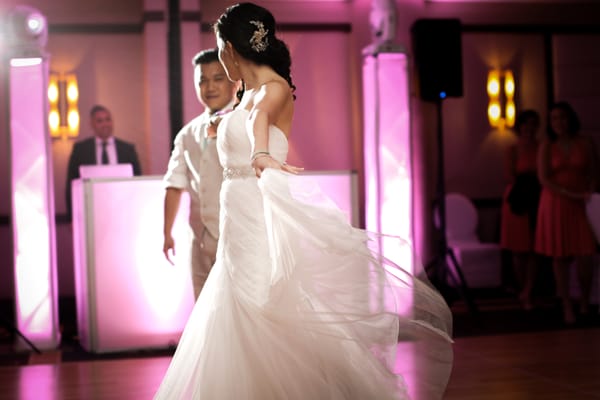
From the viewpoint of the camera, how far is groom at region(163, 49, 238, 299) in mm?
4273

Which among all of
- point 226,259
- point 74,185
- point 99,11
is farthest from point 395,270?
point 99,11

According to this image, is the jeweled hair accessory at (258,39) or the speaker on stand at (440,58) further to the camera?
the speaker on stand at (440,58)

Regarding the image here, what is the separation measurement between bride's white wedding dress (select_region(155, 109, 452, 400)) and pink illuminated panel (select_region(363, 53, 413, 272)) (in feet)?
10.3

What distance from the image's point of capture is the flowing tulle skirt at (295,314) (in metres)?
2.94

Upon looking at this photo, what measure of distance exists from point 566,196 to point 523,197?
1.01 metres

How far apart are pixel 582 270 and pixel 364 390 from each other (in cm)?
421

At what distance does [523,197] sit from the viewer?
774 centimetres

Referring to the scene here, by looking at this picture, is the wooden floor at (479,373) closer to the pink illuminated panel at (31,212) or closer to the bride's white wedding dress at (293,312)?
the pink illuminated panel at (31,212)

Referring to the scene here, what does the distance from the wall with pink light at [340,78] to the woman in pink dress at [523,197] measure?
863 millimetres

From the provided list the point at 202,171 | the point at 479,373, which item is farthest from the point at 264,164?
the point at 479,373

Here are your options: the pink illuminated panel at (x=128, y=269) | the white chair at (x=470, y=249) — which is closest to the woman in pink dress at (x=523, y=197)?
the white chair at (x=470, y=249)

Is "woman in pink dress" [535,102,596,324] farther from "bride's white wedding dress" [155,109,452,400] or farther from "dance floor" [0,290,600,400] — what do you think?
"bride's white wedding dress" [155,109,452,400]

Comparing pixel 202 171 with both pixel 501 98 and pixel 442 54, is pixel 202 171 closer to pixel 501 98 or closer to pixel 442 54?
pixel 442 54

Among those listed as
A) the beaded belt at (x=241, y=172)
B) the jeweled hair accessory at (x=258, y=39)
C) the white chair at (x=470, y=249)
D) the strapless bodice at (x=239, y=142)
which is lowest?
the white chair at (x=470, y=249)
